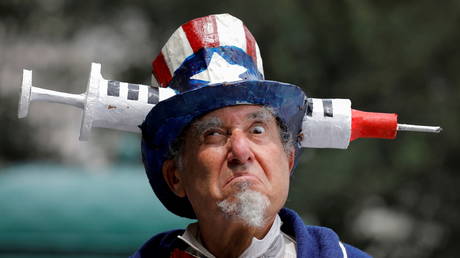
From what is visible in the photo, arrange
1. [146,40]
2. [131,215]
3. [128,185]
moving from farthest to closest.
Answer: [146,40]
[128,185]
[131,215]

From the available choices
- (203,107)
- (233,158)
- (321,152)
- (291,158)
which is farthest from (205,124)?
(321,152)

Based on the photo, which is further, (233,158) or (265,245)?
(265,245)

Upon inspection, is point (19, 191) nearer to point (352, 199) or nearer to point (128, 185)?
point (128, 185)

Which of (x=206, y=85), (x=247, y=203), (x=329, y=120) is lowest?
(x=247, y=203)

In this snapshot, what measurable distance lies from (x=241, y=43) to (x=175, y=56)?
25 centimetres

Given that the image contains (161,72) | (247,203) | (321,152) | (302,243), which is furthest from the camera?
(321,152)

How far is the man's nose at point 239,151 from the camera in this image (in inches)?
136

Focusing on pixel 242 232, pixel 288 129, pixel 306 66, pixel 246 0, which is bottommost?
pixel 242 232

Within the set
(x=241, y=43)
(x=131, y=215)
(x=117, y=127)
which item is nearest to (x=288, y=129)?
(x=241, y=43)

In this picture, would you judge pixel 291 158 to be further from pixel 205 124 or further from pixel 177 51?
pixel 177 51

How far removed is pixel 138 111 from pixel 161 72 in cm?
23

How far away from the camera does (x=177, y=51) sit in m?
3.71

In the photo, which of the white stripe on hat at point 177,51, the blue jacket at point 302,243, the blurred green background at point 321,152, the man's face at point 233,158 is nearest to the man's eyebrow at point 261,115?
the man's face at point 233,158

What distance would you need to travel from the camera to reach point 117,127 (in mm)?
3637
